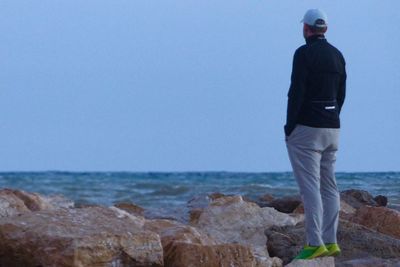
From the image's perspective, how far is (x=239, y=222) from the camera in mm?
7520

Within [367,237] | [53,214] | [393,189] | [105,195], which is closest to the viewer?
[53,214]

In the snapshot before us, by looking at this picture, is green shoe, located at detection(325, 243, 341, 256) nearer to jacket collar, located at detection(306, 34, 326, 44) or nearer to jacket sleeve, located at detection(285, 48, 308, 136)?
jacket sleeve, located at detection(285, 48, 308, 136)

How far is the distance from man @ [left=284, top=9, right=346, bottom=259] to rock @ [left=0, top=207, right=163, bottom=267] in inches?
41.2

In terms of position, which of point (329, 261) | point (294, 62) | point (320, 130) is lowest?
point (329, 261)

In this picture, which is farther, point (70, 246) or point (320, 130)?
point (320, 130)

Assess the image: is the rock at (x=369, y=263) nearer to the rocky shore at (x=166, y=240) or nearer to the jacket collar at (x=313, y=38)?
the rocky shore at (x=166, y=240)

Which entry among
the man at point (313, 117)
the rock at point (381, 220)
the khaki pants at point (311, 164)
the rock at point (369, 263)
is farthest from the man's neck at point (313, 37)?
the rock at point (381, 220)

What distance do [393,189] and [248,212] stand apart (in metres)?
11.0

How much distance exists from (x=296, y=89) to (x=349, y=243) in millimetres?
1395

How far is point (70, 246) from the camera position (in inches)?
206

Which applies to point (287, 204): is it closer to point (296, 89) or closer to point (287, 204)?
point (287, 204)

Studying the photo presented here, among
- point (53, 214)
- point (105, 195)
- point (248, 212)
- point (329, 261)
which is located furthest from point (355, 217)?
point (105, 195)

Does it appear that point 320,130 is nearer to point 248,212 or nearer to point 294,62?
point 294,62

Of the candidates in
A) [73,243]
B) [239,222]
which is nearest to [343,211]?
[239,222]
